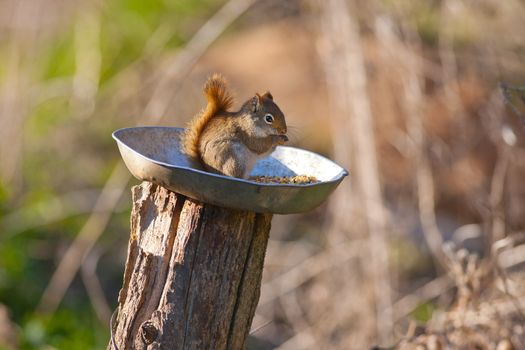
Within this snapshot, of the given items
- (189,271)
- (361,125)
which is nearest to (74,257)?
(361,125)

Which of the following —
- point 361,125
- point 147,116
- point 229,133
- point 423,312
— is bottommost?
point 423,312

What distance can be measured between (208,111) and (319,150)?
194 inches

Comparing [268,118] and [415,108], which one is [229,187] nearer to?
[268,118]

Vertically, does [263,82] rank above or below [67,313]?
above

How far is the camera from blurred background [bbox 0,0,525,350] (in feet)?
14.6

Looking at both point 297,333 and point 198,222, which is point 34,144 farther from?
point 198,222

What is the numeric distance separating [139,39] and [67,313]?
246cm

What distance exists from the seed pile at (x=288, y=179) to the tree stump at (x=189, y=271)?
0.11m

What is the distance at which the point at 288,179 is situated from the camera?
2.20 metres

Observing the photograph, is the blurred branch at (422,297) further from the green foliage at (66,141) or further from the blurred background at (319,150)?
the green foliage at (66,141)

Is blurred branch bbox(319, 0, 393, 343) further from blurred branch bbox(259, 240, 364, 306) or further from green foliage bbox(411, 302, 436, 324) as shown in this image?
green foliage bbox(411, 302, 436, 324)

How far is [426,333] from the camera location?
319 centimetres

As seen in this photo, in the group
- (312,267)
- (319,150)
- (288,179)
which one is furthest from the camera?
(319,150)

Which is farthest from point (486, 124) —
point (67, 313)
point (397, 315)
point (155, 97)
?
point (67, 313)
